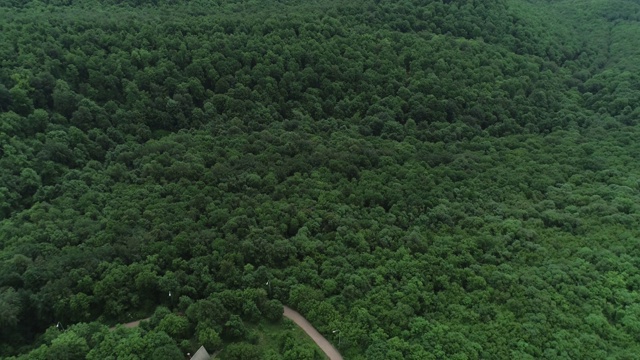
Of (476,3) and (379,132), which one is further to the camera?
(476,3)

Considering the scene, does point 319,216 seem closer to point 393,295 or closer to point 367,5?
point 393,295

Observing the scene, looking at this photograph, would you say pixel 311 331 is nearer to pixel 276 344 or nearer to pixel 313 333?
pixel 313 333

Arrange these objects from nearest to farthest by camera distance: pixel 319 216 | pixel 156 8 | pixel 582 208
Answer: pixel 319 216 < pixel 582 208 < pixel 156 8

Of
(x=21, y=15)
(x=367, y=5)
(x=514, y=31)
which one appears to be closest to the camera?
(x=21, y=15)

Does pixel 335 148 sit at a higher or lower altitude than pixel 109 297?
higher

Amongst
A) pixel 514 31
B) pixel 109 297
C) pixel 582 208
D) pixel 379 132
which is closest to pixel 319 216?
pixel 109 297

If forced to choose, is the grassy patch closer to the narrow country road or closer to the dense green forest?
the dense green forest

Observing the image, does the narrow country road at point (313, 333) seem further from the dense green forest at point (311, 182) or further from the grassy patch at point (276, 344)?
the dense green forest at point (311, 182)

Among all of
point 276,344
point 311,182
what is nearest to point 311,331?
point 276,344
